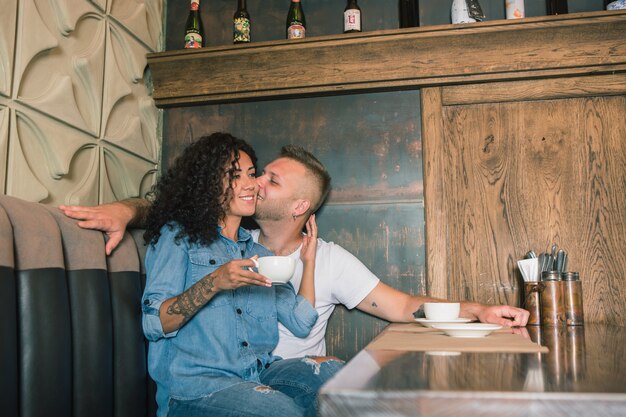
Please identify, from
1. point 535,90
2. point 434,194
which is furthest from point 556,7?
point 434,194

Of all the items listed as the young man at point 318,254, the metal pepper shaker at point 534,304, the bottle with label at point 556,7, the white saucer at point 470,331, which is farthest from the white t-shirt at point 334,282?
the bottle with label at point 556,7

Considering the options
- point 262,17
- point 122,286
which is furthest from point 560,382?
point 262,17

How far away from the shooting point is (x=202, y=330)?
1557mm

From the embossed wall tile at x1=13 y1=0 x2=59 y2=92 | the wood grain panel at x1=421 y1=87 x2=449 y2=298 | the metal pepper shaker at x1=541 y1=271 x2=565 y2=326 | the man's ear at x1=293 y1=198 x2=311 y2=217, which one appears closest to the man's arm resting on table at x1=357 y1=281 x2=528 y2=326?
the wood grain panel at x1=421 y1=87 x2=449 y2=298

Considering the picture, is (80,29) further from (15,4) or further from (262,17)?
(262,17)

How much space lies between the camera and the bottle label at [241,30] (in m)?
2.32

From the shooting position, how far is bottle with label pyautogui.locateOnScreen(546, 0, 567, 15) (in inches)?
85.0

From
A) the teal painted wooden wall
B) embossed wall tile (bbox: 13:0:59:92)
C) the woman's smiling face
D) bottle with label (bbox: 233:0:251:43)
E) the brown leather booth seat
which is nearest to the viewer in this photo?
the brown leather booth seat

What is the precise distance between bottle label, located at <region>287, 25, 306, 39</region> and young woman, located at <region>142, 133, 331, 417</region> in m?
0.58

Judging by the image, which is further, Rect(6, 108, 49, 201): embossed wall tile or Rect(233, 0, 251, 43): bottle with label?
Rect(233, 0, 251, 43): bottle with label

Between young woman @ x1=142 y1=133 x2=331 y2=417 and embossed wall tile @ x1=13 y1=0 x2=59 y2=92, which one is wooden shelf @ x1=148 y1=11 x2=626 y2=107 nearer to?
young woman @ x1=142 y1=133 x2=331 y2=417

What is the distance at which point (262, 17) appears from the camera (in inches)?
95.3

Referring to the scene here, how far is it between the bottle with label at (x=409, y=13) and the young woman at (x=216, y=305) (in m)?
0.88

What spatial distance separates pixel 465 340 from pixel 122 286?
0.94 meters
